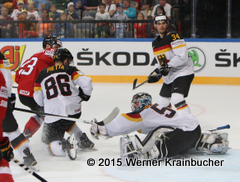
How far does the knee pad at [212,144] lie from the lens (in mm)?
2734

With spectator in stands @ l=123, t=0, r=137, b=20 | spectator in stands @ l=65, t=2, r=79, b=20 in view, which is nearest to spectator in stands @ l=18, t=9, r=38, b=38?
spectator in stands @ l=65, t=2, r=79, b=20

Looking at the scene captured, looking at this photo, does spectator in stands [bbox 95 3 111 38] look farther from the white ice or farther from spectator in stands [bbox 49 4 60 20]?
the white ice

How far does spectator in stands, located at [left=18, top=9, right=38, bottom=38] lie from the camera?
736cm

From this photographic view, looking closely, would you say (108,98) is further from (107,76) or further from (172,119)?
(172,119)

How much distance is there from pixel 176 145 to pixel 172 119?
19 centimetres

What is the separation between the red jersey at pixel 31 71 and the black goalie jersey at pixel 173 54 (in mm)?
1080

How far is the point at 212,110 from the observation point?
4.62 m

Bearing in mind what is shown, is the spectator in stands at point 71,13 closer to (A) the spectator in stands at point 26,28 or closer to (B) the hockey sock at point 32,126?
(A) the spectator in stands at point 26,28

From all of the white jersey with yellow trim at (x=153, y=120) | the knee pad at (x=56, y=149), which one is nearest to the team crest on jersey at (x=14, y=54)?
the knee pad at (x=56, y=149)

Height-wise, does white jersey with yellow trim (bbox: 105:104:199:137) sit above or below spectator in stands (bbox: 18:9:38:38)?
below

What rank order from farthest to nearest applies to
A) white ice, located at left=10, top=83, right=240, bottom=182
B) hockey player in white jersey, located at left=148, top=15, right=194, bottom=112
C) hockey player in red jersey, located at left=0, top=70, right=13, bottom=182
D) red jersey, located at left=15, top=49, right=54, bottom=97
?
hockey player in white jersey, located at left=148, top=15, right=194, bottom=112 < red jersey, located at left=15, top=49, right=54, bottom=97 < white ice, located at left=10, top=83, right=240, bottom=182 < hockey player in red jersey, located at left=0, top=70, right=13, bottom=182

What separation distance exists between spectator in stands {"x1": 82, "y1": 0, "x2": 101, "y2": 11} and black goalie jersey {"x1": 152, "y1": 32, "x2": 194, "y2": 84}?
4031 mm

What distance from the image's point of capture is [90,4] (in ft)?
24.5

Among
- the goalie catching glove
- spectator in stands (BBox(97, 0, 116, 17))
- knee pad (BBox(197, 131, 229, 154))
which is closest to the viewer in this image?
the goalie catching glove
